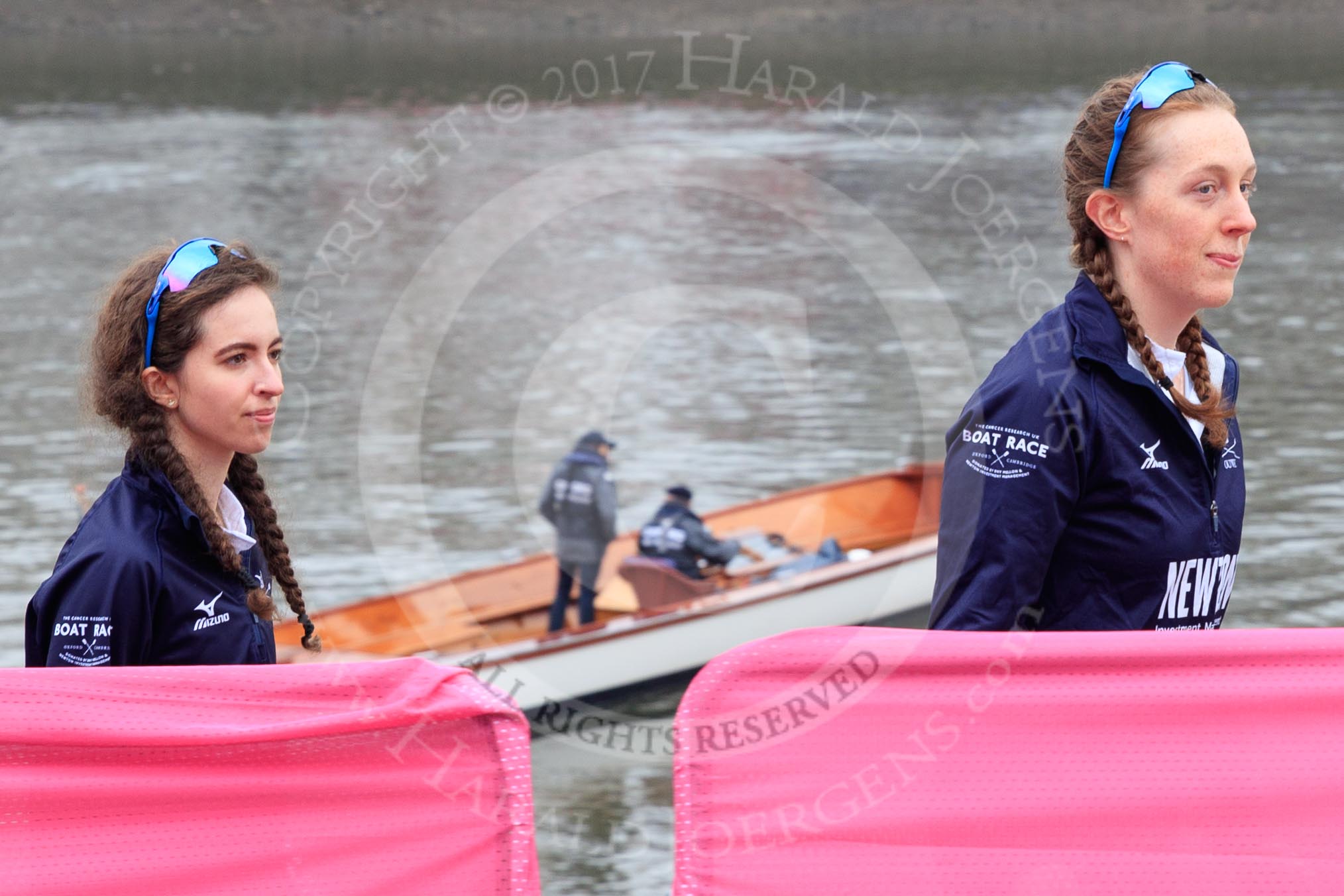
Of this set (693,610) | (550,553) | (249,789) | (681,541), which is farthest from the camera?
(550,553)

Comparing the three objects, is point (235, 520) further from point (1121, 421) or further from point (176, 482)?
point (1121, 421)

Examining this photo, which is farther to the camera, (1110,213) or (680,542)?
(680,542)

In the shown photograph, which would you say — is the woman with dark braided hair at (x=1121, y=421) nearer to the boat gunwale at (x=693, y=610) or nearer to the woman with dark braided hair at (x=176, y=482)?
the woman with dark braided hair at (x=176, y=482)

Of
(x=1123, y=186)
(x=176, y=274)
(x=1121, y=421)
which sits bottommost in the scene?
(x=1121, y=421)

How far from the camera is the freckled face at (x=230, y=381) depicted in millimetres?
2965

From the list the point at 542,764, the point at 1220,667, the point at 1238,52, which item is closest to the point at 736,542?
the point at 542,764

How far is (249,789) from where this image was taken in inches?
113

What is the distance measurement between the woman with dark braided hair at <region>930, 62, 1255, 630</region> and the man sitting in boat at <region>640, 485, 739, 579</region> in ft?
24.8

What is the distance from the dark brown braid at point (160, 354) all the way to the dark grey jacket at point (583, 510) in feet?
23.3

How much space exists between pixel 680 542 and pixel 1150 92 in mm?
7830

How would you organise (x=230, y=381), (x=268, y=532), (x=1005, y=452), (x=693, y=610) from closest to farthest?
(x=1005, y=452), (x=230, y=381), (x=268, y=532), (x=693, y=610)

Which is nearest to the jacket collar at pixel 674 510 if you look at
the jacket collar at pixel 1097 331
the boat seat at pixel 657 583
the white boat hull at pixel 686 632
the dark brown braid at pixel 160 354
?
the boat seat at pixel 657 583

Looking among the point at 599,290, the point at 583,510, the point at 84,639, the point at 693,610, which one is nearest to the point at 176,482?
the point at 84,639

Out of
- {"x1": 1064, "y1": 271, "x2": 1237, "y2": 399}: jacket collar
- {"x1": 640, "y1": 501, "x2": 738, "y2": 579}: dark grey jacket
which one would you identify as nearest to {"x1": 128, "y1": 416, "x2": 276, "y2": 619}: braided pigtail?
{"x1": 1064, "y1": 271, "x2": 1237, "y2": 399}: jacket collar
